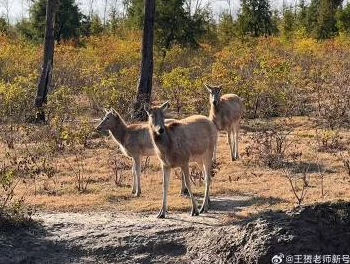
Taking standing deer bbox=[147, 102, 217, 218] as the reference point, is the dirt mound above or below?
below

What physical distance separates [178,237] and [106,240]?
1101 millimetres

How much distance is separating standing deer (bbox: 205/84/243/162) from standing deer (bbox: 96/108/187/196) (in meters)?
2.87

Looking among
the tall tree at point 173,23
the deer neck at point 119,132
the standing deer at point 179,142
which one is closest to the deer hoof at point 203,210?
the standing deer at point 179,142

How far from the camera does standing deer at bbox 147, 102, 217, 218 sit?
9.55m

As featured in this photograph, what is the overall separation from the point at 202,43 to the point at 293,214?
27.7 metres

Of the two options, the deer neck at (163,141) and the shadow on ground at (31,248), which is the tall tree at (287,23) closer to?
the deer neck at (163,141)

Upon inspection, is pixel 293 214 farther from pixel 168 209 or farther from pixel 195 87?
pixel 195 87

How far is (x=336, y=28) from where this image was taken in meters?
42.2

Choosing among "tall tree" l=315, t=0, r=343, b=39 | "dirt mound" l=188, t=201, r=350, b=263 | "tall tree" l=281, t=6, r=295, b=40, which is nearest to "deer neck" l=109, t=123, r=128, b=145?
"dirt mound" l=188, t=201, r=350, b=263

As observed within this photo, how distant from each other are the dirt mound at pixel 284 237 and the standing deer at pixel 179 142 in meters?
1.66

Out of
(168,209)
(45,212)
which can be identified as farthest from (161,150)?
(45,212)

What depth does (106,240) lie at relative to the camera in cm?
900

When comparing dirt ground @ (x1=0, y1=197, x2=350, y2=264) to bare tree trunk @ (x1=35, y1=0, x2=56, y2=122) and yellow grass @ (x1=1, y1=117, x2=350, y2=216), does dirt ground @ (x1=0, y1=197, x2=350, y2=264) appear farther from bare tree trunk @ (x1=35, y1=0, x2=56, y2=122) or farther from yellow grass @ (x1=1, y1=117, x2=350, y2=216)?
bare tree trunk @ (x1=35, y1=0, x2=56, y2=122)

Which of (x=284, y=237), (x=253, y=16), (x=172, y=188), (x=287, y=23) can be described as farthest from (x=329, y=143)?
(x=287, y=23)
